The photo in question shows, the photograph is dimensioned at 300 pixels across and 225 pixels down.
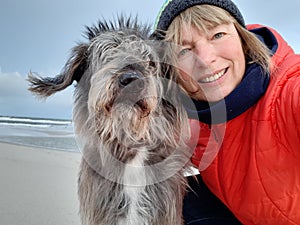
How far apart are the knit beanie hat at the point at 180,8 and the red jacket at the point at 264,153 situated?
1.21 feet

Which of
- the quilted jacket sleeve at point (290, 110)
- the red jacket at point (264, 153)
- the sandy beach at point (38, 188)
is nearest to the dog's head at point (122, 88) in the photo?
the red jacket at point (264, 153)

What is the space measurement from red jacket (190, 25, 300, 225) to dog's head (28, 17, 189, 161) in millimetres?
295

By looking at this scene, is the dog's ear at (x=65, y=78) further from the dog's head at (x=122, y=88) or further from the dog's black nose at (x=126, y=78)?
the dog's black nose at (x=126, y=78)

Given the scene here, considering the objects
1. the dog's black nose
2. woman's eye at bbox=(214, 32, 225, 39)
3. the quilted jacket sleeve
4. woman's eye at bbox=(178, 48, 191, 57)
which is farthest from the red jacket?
the dog's black nose

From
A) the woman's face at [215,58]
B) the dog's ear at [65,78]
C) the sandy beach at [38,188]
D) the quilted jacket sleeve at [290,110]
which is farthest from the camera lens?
the sandy beach at [38,188]

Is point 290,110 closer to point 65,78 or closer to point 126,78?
point 126,78

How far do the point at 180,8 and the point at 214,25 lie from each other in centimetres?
25

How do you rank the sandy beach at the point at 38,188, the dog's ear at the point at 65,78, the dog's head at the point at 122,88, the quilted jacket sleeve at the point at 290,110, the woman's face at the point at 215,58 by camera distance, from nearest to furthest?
the quilted jacket sleeve at the point at 290,110 → the dog's head at the point at 122,88 → the woman's face at the point at 215,58 → the dog's ear at the point at 65,78 → the sandy beach at the point at 38,188

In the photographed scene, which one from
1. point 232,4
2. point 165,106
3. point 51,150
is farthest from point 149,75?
point 51,150

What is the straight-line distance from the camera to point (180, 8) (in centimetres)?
242

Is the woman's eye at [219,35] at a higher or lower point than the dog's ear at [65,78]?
higher

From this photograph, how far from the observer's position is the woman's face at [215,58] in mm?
2357

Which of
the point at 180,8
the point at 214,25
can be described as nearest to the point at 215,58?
the point at 214,25

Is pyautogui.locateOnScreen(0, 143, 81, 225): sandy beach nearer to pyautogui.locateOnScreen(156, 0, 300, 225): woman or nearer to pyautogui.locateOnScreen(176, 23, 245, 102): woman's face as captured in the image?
pyautogui.locateOnScreen(156, 0, 300, 225): woman
